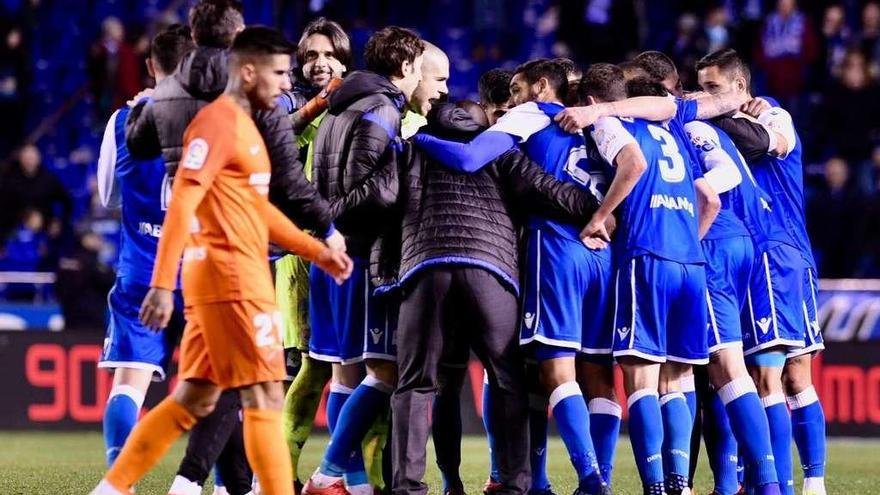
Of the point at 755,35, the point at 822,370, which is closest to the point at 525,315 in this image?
the point at 822,370

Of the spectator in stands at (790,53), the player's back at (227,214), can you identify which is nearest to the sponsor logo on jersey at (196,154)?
the player's back at (227,214)

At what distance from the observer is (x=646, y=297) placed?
708cm

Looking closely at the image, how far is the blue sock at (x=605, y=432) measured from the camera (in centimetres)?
742

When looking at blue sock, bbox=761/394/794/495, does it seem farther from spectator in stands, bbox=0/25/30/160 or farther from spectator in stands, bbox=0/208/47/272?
spectator in stands, bbox=0/25/30/160

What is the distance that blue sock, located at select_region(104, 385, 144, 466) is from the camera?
272 inches

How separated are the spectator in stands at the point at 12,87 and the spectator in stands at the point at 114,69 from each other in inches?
42.6

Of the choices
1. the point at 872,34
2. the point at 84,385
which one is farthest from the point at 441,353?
the point at 872,34

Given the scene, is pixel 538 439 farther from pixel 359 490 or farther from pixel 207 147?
pixel 207 147

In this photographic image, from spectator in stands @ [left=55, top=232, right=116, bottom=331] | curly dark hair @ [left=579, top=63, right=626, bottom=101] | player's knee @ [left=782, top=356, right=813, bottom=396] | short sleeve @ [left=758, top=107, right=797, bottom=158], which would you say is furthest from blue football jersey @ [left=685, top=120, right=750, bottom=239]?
spectator in stands @ [left=55, top=232, right=116, bottom=331]

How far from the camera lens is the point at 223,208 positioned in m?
5.86

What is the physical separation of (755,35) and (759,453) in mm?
10959

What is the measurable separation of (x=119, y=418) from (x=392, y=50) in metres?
2.30

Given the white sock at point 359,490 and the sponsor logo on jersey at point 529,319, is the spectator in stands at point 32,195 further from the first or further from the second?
the sponsor logo on jersey at point 529,319

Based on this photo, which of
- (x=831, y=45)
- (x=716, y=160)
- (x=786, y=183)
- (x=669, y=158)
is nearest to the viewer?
(x=669, y=158)
